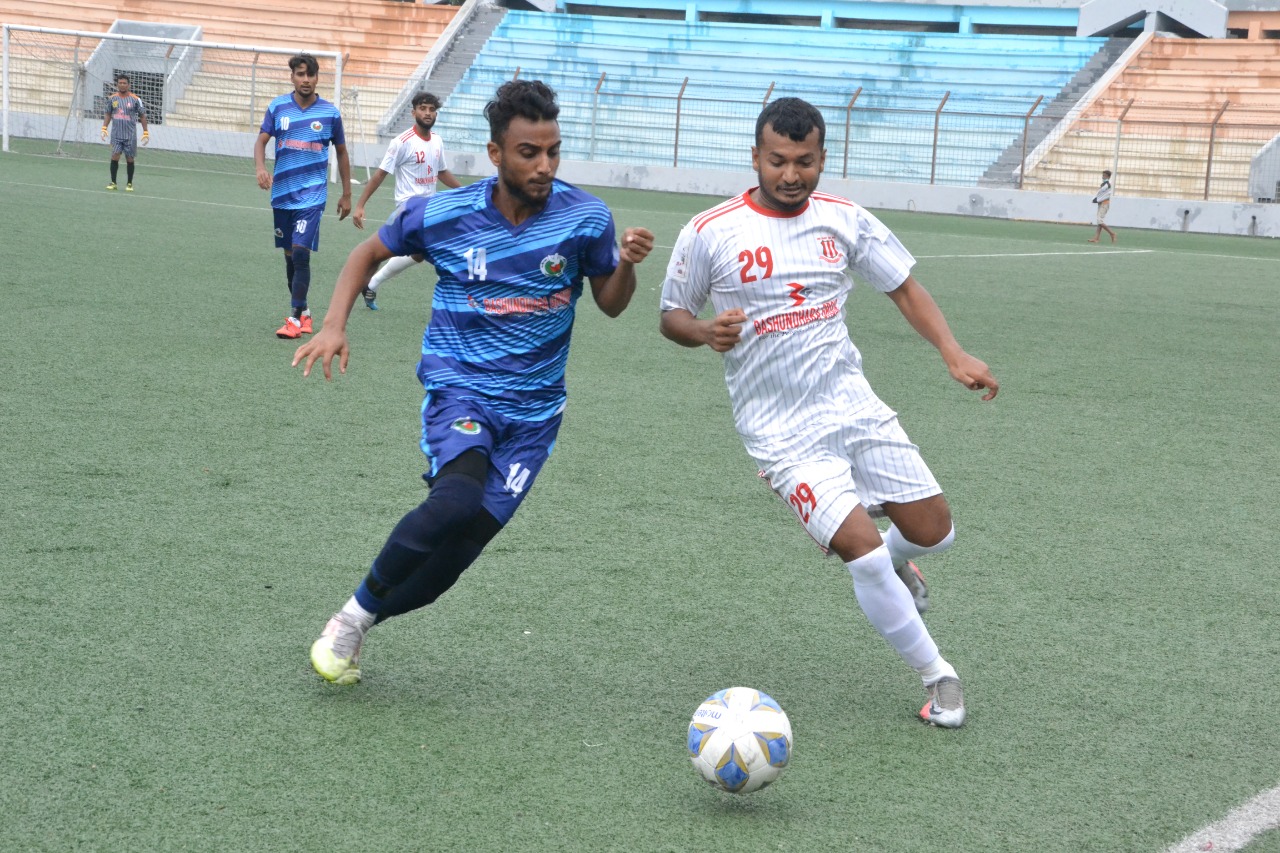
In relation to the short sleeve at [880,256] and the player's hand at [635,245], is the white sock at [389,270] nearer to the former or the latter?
the short sleeve at [880,256]

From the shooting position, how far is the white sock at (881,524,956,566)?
13.2 ft

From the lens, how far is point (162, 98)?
3269 cm

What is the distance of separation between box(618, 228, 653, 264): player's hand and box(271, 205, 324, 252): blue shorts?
6634mm

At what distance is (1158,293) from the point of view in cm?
1493

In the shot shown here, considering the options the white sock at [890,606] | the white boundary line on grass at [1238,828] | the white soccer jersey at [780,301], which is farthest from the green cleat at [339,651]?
the white boundary line on grass at [1238,828]

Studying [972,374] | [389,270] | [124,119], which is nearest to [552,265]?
[972,374]

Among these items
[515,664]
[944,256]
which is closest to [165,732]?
[515,664]

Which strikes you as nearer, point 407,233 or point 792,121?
point 792,121

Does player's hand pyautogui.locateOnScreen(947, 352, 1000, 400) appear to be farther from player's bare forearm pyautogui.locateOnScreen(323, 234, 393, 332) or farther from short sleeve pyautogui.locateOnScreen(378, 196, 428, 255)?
player's bare forearm pyautogui.locateOnScreen(323, 234, 393, 332)

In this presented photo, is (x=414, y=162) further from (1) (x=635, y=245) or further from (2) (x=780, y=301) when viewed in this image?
(1) (x=635, y=245)

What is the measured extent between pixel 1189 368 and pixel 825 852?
26.3 ft

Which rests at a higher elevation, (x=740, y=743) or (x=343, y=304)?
(x=343, y=304)

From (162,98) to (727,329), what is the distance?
105ft

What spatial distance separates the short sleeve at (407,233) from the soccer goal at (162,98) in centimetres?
2725
